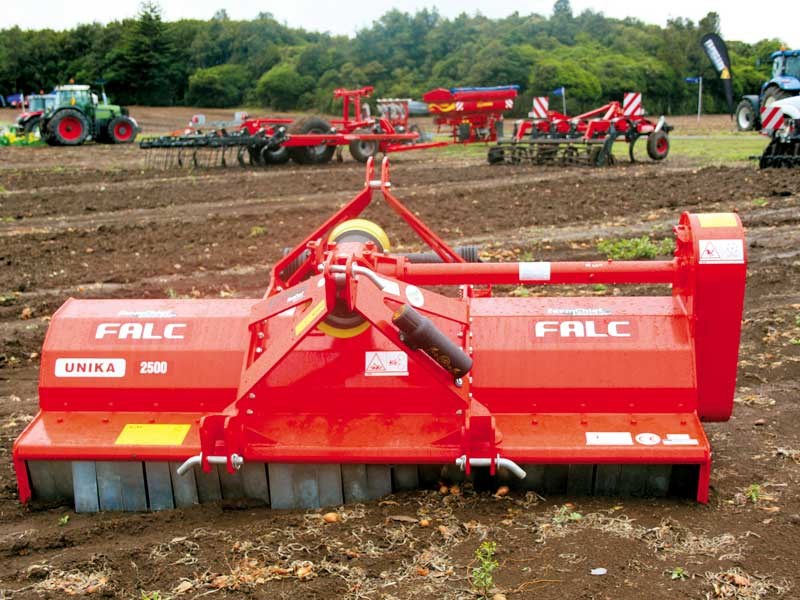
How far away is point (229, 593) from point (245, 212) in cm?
1014

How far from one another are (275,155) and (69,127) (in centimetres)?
964

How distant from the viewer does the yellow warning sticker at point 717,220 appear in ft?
13.5

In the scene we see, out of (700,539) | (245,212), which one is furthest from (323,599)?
(245,212)

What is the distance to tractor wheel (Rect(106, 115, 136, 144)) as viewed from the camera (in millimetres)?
27859

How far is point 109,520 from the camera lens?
13.2ft

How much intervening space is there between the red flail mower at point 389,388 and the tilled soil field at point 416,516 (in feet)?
0.44

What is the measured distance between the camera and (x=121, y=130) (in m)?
28.2

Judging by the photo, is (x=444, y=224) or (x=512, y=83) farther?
(x=512, y=83)

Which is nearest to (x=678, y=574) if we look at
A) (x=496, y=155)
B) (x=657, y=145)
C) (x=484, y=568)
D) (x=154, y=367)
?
(x=484, y=568)

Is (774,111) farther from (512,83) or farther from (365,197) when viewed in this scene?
(512,83)

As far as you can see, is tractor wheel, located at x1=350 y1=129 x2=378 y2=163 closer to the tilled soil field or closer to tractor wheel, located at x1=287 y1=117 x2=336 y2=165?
tractor wheel, located at x1=287 y1=117 x2=336 y2=165

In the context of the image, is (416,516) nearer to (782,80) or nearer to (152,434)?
(152,434)

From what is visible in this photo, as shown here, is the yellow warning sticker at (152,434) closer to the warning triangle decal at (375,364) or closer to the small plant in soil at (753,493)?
the warning triangle decal at (375,364)

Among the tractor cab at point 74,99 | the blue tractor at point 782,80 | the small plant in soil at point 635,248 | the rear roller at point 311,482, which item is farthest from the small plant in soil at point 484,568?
the tractor cab at point 74,99
